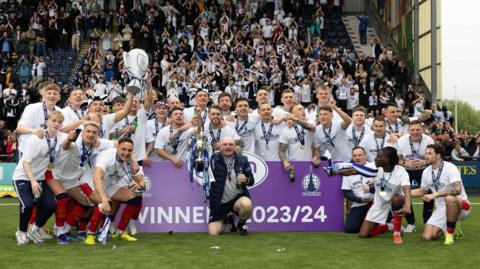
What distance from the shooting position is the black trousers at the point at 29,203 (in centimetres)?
1041

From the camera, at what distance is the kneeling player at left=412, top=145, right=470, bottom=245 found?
10.6 metres

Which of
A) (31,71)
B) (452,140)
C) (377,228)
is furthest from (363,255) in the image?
(31,71)

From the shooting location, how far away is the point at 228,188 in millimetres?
11562

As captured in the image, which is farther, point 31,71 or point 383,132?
point 31,71

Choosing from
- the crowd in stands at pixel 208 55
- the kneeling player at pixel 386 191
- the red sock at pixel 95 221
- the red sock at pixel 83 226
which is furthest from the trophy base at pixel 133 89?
the crowd in stands at pixel 208 55

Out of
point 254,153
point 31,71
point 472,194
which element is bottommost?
point 472,194

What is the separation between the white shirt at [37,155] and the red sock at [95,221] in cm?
89

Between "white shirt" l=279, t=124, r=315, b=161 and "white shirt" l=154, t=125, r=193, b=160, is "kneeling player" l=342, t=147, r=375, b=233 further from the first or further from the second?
"white shirt" l=154, t=125, r=193, b=160

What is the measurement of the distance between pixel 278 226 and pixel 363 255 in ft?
9.48

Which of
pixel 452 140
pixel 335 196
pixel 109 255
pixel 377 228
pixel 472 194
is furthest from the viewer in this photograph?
pixel 452 140

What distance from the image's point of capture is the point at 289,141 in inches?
492

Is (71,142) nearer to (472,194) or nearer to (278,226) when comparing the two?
(278,226)

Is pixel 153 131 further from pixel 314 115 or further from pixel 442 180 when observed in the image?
pixel 442 180

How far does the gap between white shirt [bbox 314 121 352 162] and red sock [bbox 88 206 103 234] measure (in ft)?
12.6
